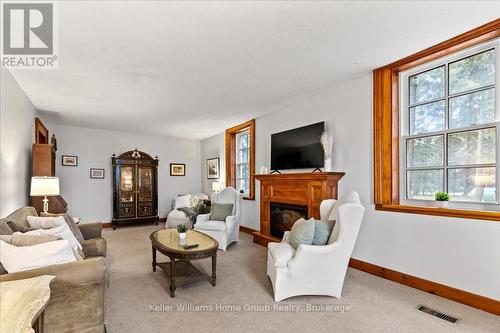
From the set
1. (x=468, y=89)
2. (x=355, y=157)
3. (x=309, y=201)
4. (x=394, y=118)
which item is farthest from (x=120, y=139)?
(x=468, y=89)

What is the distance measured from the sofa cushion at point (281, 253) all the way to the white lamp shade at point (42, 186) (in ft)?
10.2

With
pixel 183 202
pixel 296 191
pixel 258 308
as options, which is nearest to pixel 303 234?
pixel 258 308

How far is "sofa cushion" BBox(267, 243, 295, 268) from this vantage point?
251cm

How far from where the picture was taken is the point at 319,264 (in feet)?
8.14

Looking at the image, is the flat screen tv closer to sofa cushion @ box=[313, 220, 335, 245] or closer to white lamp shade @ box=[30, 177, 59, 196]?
sofa cushion @ box=[313, 220, 335, 245]

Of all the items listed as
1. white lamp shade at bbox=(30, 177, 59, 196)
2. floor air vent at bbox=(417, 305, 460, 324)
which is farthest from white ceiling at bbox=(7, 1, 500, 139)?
floor air vent at bbox=(417, 305, 460, 324)

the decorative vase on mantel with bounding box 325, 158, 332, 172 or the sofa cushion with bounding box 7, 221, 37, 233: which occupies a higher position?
the decorative vase on mantel with bounding box 325, 158, 332, 172

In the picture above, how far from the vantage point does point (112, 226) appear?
6375mm

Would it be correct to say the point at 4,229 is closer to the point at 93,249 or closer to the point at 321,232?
the point at 93,249

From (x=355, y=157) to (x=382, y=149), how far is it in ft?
1.27

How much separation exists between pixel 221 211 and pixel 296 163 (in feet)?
5.38

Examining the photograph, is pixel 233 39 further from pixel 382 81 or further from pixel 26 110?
pixel 26 110

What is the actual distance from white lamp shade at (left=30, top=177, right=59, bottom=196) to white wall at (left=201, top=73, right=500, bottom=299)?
3681 mm

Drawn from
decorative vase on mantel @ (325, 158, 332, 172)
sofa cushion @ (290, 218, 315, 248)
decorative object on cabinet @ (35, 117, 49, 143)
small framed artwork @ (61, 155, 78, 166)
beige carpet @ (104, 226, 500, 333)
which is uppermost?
decorative object on cabinet @ (35, 117, 49, 143)
